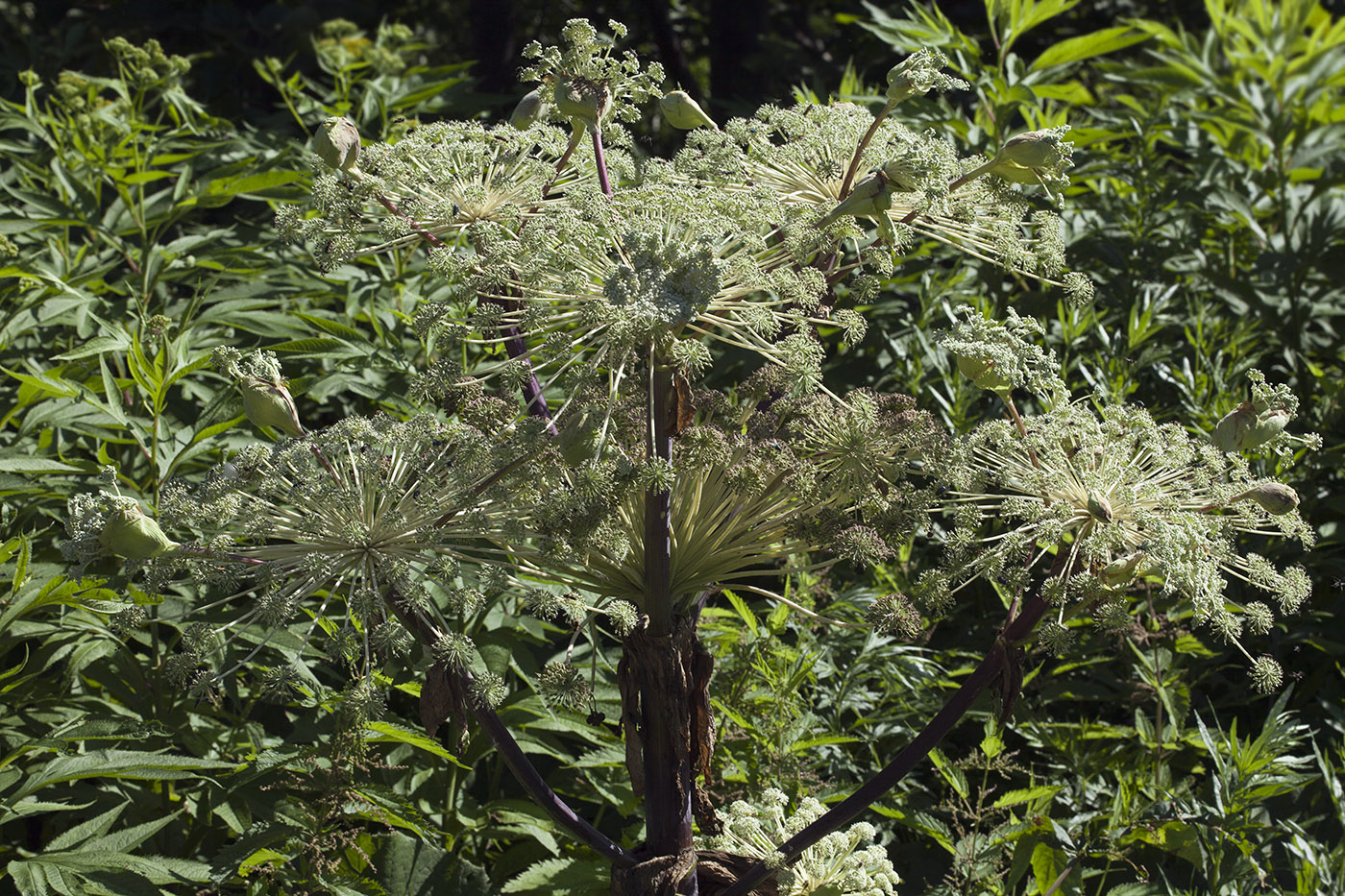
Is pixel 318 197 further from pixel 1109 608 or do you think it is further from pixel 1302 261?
pixel 1302 261

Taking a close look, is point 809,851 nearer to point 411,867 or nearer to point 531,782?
point 531,782

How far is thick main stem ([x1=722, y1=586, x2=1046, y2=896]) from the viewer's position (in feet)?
4.82

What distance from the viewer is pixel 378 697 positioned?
143 cm

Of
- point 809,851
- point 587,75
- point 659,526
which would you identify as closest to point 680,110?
point 587,75

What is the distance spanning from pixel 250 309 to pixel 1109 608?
77.3 inches

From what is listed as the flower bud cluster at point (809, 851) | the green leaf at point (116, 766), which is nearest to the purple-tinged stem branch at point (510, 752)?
the flower bud cluster at point (809, 851)

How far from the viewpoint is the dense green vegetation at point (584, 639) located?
1.83m

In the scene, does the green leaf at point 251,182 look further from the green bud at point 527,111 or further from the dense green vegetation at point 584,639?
the green bud at point 527,111

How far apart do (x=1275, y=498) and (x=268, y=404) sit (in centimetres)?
133

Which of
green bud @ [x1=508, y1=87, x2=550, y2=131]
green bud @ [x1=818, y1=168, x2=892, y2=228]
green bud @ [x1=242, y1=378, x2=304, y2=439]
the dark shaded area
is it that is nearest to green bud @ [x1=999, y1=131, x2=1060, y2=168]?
green bud @ [x1=818, y1=168, x2=892, y2=228]

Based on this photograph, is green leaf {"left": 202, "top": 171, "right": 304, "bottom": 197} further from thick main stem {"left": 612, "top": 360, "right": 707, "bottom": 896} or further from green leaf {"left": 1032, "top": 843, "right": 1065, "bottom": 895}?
green leaf {"left": 1032, "top": 843, "right": 1065, "bottom": 895}

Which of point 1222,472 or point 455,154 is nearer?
point 1222,472

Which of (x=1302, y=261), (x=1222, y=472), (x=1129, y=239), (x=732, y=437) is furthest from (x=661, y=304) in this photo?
(x=1302, y=261)

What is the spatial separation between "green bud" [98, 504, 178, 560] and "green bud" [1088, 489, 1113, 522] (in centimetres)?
117
